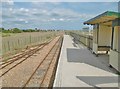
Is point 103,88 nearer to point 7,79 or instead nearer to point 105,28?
point 7,79

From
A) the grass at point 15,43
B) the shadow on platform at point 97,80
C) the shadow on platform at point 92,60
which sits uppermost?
the shadow on platform at point 97,80

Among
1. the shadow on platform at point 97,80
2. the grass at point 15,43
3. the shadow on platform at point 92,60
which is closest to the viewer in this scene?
the shadow on platform at point 97,80

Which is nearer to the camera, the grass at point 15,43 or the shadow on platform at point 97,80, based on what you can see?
the shadow on platform at point 97,80

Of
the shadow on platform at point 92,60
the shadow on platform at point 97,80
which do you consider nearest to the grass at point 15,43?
the shadow on platform at point 92,60

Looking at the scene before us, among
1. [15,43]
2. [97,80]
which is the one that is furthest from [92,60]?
[15,43]

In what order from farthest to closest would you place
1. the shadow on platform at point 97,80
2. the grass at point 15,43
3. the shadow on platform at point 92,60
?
1. the grass at point 15,43
2. the shadow on platform at point 92,60
3. the shadow on platform at point 97,80

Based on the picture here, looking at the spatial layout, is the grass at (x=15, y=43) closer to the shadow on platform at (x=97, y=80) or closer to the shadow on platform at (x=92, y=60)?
the shadow on platform at (x=92, y=60)

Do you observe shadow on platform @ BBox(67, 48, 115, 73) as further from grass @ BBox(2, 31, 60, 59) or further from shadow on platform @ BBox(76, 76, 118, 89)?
grass @ BBox(2, 31, 60, 59)

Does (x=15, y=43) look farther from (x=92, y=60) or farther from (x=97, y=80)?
(x=97, y=80)

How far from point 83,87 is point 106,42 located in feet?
37.2

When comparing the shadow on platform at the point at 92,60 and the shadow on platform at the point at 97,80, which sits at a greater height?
the shadow on platform at the point at 97,80

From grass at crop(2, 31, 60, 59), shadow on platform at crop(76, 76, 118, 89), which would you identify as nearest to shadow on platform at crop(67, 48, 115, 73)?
shadow on platform at crop(76, 76, 118, 89)

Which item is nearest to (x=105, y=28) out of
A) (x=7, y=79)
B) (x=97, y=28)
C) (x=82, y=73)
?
(x=97, y=28)

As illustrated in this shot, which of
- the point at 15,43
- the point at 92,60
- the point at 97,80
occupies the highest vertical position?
the point at 97,80
